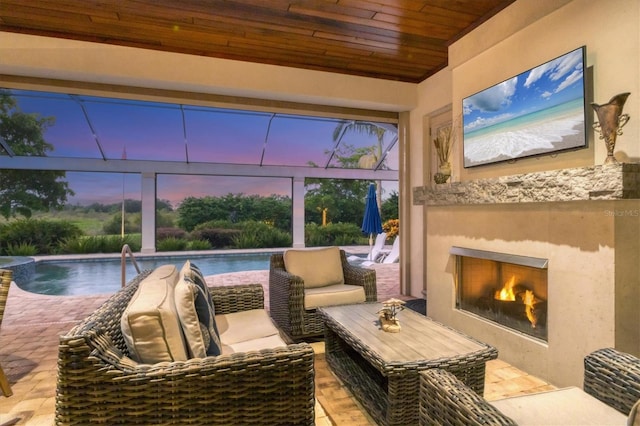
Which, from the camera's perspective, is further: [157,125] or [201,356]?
[157,125]

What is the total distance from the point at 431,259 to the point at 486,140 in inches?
52.8

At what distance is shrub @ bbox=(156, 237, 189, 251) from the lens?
9031 millimetres

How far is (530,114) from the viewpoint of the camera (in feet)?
8.39

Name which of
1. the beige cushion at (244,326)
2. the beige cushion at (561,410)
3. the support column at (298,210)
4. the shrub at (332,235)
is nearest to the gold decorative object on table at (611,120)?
the beige cushion at (561,410)

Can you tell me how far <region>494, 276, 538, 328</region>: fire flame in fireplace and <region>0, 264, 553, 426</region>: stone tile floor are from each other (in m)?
0.41

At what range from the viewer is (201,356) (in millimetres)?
1458

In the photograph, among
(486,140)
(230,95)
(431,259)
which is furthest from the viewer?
(230,95)

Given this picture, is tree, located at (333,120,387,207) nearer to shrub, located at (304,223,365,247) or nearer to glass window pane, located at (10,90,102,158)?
shrub, located at (304,223,365,247)

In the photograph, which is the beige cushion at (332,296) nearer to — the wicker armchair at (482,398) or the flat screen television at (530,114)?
the flat screen television at (530,114)

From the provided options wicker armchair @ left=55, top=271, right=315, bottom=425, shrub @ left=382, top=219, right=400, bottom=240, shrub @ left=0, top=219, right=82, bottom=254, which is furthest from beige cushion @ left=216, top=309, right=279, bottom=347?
shrub @ left=0, top=219, right=82, bottom=254

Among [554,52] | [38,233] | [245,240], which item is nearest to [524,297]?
[554,52]

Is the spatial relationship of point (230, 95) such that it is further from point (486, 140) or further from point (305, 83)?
point (486, 140)

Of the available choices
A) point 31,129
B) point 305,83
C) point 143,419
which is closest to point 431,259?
point 305,83

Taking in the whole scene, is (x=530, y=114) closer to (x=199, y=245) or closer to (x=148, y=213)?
(x=148, y=213)
